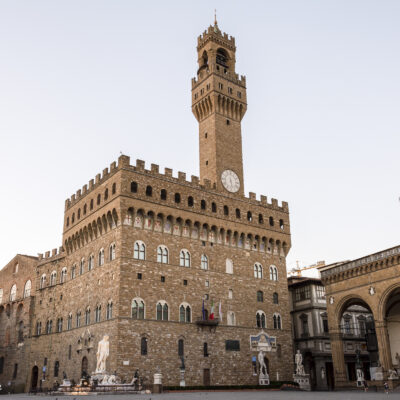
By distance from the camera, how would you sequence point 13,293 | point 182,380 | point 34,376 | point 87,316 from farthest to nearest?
point 13,293 → point 34,376 → point 87,316 → point 182,380

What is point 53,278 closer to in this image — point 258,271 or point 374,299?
point 258,271

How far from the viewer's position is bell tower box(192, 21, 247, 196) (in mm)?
49344

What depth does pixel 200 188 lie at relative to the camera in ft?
150

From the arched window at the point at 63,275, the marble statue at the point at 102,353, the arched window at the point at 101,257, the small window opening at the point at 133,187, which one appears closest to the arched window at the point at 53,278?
the arched window at the point at 63,275

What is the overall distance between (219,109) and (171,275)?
1972 centimetres

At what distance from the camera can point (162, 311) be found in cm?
4003

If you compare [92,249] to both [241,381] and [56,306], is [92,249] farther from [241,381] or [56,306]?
[241,381]

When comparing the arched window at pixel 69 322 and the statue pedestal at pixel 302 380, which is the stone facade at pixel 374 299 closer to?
the statue pedestal at pixel 302 380

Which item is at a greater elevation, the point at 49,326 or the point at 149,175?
the point at 149,175

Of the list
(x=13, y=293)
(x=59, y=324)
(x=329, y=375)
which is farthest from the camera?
(x=13, y=293)

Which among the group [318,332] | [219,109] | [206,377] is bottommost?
[206,377]

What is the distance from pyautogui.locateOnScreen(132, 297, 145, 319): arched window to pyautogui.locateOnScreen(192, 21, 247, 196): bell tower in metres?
14.7

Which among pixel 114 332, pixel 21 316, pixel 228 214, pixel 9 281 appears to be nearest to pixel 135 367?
pixel 114 332

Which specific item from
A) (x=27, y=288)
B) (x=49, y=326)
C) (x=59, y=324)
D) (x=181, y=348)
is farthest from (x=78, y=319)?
(x=27, y=288)
